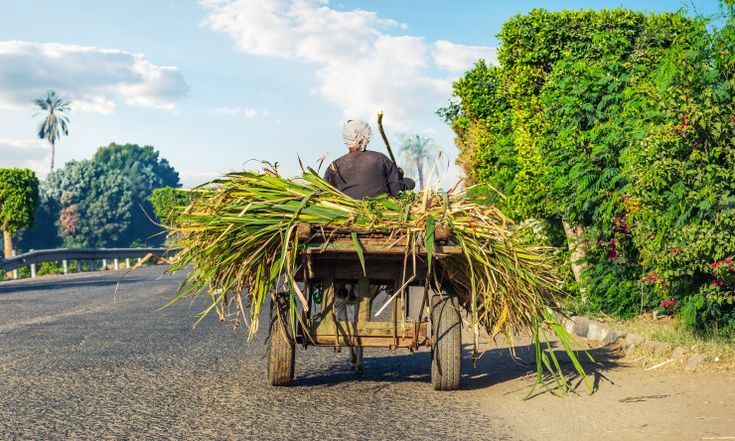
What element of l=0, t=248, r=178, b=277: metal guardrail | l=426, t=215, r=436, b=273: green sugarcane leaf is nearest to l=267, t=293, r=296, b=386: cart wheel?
l=426, t=215, r=436, b=273: green sugarcane leaf

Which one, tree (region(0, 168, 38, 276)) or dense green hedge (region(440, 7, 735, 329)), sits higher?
tree (region(0, 168, 38, 276))

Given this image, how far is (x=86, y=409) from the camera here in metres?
5.95

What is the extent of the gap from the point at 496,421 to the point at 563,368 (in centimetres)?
252

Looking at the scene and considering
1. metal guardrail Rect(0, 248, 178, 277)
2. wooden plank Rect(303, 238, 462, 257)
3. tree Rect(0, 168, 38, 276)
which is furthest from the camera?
tree Rect(0, 168, 38, 276)

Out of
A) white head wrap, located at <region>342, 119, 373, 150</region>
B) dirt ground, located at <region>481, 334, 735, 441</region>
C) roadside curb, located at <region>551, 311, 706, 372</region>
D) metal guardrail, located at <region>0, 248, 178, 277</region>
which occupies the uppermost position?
white head wrap, located at <region>342, 119, 373, 150</region>

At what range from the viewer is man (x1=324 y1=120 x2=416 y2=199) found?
23.9 ft

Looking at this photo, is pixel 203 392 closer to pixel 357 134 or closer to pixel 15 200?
pixel 357 134

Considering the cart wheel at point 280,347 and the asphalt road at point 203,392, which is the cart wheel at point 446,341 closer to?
the asphalt road at point 203,392

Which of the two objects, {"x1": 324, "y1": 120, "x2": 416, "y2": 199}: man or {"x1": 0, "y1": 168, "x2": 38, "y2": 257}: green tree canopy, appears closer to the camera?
{"x1": 324, "y1": 120, "x2": 416, "y2": 199}: man

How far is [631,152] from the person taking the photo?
8820 mm

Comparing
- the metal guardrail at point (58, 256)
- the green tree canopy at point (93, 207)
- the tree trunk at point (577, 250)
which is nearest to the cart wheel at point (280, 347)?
the tree trunk at point (577, 250)

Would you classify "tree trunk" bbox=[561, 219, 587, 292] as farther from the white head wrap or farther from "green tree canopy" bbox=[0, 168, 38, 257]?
"green tree canopy" bbox=[0, 168, 38, 257]

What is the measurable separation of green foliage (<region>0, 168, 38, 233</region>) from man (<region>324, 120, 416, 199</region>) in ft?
107

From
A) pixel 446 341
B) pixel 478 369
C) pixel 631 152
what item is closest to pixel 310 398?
pixel 446 341
